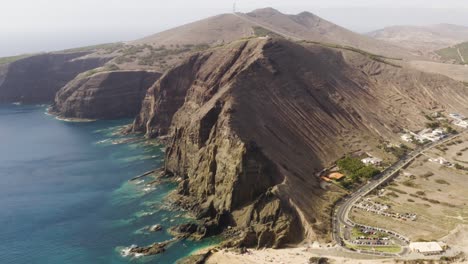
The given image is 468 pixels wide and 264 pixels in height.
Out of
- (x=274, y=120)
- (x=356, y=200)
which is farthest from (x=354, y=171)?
(x=274, y=120)

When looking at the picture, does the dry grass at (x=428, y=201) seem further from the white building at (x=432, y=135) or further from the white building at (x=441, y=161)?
the white building at (x=432, y=135)

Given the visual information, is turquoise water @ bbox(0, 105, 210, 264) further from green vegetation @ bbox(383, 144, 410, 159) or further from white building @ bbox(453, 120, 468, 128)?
white building @ bbox(453, 120, 468, 128)

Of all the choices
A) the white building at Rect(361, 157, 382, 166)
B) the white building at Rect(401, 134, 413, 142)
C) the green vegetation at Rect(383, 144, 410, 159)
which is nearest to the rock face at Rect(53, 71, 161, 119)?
the white building at Rect(401, 134, 413, 142)

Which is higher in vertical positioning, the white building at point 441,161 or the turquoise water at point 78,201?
the white building at point 441,161

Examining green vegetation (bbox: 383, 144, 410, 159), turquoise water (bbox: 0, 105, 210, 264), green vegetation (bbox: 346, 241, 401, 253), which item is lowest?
turquoise water (bbox: 0, 105, 210, 264)

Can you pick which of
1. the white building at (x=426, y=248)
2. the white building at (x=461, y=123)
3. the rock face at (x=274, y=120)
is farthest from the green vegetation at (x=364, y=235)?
the white building at (x=461, y=123)

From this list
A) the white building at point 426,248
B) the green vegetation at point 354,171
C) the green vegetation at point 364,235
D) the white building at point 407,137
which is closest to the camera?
the white building at point 426,248
